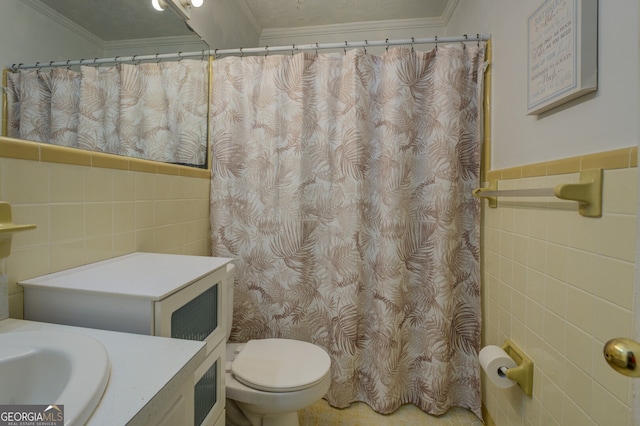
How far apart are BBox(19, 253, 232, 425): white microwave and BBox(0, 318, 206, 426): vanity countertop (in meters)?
0.06

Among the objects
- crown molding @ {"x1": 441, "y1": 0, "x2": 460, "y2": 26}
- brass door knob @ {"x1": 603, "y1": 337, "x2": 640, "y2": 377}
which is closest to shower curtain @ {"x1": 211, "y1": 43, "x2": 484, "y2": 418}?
crown molding @ {"x1": 441, "y1": 0, "x2": 460, "y2": 26}

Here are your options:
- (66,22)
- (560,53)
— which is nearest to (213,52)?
(66,22)

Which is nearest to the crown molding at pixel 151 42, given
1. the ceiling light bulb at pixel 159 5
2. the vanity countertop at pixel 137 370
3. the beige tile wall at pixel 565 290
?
the ceiling light bulb at pixel 159 5

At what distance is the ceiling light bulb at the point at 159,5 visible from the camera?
1.29 metres

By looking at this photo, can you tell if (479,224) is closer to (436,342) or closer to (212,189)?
(436,342)

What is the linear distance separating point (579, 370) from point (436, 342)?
707mm

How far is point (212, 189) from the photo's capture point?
1640 mm

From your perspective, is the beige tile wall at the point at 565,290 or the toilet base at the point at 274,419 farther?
the toilet base at the point at 274,419

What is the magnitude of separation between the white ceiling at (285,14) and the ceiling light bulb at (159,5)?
0.02 metres

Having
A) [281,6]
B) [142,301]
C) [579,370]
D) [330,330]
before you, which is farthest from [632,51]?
[281,6]

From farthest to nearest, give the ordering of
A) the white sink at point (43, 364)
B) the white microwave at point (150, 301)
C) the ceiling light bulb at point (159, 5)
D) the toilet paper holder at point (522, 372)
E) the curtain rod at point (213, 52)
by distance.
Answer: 1. the ceiling light bulb at point (159, 5)
2. the toilet paper holder at point (522, 372)
3. the curtain rod at point (213, 52)
4. the white microwave at point (150, 301)
5. the white sink at point (43, 364)

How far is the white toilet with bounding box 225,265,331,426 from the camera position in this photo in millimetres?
1094

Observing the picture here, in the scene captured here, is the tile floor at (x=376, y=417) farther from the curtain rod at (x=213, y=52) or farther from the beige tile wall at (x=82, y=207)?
the curtain rod at (x=213, y=52)

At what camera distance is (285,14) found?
2252mm
